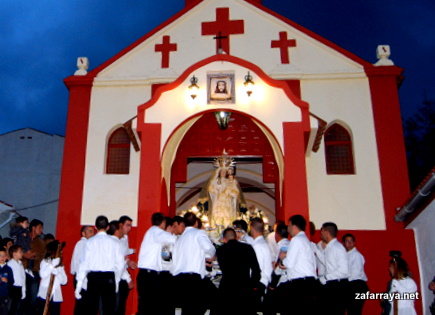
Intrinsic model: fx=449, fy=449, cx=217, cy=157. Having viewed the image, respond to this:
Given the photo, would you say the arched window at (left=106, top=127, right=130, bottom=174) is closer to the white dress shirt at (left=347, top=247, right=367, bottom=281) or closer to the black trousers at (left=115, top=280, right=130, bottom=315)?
the black trousers at (left=115, top=280, right=130, bottom=315)

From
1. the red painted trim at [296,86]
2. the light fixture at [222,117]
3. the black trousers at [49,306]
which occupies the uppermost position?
the red painted trim at [296,86]

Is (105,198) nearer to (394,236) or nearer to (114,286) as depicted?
(114,286)

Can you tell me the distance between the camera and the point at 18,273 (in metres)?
8.09

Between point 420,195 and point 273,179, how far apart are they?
4320mm

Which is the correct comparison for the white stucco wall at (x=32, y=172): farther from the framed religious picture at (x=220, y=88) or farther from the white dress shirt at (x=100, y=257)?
the white dress shirt at (x=100, y=257)

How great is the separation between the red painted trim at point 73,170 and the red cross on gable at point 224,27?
13.0ft

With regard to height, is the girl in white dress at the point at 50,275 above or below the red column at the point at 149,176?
below

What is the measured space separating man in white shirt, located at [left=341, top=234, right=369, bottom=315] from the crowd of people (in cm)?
2

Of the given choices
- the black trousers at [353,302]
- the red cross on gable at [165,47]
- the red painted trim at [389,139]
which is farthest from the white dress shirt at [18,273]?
the red painted trim at [389,139]

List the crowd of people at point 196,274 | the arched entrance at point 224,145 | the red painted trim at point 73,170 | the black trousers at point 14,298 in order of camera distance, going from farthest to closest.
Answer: the arched entrance at point 224,145 → the red painted trim at point 73,170 → the black trousers at point 14,298 → the crowd of people at point 196,274

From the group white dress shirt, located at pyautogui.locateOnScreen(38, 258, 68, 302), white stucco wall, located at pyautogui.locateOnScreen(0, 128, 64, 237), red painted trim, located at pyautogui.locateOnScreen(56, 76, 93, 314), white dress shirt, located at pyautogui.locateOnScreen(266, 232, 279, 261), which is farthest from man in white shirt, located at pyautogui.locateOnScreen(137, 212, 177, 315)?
white stucco wall, located at pyautogui.locateOnScreen(0, 128, 64, 237)

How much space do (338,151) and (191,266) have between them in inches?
280

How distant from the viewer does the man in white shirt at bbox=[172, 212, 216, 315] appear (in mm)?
6812

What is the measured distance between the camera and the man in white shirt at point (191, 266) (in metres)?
6.81
